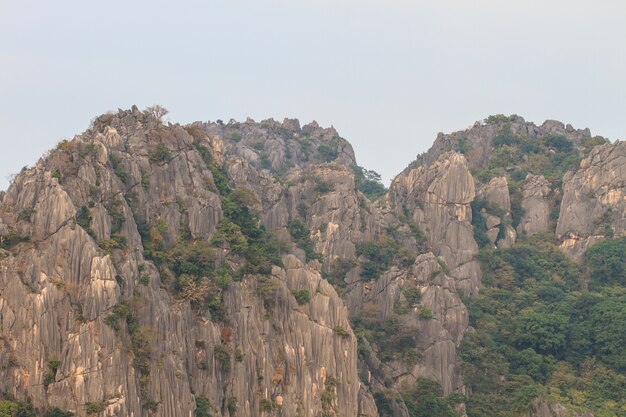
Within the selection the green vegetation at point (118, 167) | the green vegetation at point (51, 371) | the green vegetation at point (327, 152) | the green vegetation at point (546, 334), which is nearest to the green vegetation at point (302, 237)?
the green vegetation at point (546, 334)

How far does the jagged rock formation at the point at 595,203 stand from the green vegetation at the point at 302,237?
811 inches

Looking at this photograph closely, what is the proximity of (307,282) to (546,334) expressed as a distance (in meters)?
18.9

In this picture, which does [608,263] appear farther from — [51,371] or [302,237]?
[51,371]

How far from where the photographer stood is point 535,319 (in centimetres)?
8262

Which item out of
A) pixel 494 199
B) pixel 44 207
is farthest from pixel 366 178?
pixel 44 207

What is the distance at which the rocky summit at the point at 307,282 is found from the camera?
57344 millimetres

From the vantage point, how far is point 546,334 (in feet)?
266

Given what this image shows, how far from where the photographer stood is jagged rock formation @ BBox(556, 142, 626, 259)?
92562 millimetres

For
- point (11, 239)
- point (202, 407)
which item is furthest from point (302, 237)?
point (11, 239)

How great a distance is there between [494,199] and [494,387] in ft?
72.1

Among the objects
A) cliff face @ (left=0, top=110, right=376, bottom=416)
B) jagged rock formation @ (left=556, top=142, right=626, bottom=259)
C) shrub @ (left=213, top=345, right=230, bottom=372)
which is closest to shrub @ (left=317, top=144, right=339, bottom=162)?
jagged rock formation @ (left=556, top=142, right=626, bottom=259)

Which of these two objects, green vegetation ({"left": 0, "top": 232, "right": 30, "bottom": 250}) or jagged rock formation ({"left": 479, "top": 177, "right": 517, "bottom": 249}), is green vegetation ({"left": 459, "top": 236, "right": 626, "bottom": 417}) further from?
green vegetation ({"left": 0, "top": 232, "right": 30, "bottom": 250})

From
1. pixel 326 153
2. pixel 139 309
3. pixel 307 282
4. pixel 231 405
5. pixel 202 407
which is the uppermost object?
pixel 326 153

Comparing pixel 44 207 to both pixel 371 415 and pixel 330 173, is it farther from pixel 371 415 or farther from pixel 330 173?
pixel 330 173
